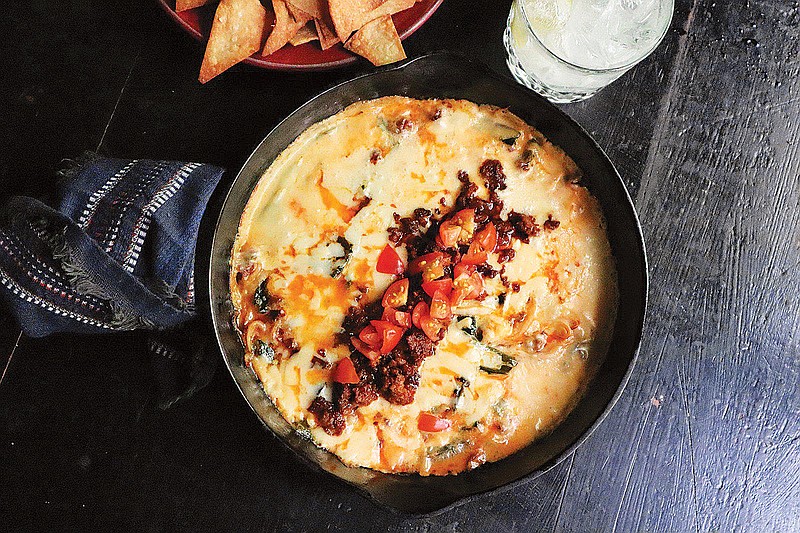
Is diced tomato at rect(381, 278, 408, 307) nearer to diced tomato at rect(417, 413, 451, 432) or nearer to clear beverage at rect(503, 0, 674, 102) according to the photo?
diced tomato at rect(417, 413, 451, 432)

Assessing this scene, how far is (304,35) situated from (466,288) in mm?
1063

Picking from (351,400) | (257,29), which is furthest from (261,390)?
(257,29)

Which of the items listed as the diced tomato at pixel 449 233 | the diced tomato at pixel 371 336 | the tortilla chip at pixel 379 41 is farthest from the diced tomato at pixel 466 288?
the tortilla chip at pixel 379 41

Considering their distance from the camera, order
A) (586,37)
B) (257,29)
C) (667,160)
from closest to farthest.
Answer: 1. (257,29)
2. (586,37)
3. (667,160)

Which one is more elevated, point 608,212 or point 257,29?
point 257,29

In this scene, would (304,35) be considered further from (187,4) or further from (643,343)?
(643,343)

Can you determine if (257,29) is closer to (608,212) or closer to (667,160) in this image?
(608,212)

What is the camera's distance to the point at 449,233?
2596mm

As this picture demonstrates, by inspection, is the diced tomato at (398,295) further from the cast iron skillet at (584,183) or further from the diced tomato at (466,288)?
the cast iron skillet at (584,183)

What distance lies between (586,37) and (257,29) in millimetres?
1219

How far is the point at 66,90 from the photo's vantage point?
2891 millimetres

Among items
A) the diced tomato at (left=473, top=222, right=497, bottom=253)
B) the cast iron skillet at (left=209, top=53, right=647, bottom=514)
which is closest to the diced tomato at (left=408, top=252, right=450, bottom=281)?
the diced tomato at (left=473, top=222, right=497, bottom=253)

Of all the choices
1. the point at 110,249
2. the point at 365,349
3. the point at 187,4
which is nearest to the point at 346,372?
the point at 365,349

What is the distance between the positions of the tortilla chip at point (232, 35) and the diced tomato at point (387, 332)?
3.43ft
